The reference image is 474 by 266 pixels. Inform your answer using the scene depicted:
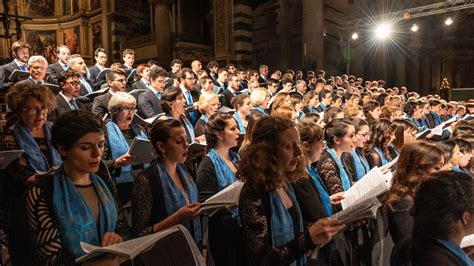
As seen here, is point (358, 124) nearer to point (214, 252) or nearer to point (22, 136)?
point (214, 252)

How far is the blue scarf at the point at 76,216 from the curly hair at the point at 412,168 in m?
1.97

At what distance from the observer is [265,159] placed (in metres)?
2.15

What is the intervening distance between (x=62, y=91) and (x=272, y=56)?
18.2 meters

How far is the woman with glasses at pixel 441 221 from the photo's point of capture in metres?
1.63

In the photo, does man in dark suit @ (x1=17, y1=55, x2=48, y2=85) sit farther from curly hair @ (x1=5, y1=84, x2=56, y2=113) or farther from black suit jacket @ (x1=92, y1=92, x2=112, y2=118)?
curly hair @ (x1=5, y1=84, x2=56, y2=113)

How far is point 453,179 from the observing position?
5.78 ft

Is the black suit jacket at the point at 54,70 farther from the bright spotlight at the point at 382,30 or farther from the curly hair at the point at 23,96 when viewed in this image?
the bright spotlight at the point at 382,30

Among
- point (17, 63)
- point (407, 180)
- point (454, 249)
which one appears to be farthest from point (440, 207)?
point (17, 63)

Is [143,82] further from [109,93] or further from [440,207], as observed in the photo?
[440,207]

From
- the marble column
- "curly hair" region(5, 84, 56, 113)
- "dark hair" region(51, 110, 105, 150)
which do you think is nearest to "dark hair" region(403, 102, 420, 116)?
the marble column

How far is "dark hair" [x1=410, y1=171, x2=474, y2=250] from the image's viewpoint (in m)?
1.68

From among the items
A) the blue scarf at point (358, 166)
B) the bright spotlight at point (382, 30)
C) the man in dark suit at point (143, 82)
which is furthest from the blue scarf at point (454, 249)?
the bright spotlight at point (382, 30)

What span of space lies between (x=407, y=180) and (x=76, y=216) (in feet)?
7.48

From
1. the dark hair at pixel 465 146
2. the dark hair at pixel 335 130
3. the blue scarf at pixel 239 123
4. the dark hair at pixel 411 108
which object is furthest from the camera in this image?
the dark hair at pixel 411 108
